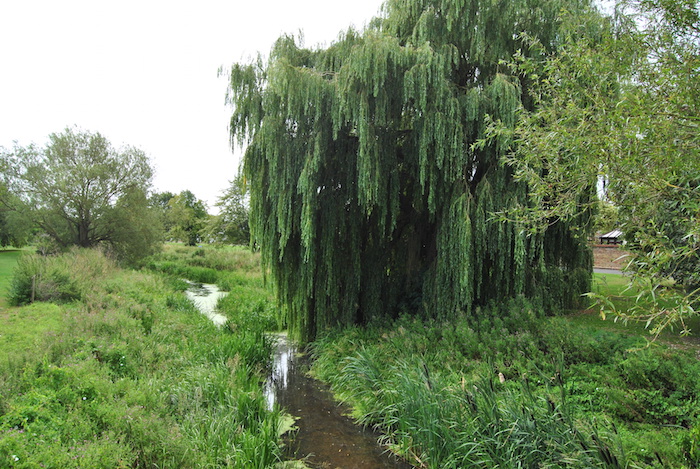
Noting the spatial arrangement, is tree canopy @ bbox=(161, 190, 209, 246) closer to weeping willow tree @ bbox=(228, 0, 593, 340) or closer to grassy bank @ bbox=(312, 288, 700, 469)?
weeping willow tree @ bbox=(228, 0, 593, 340)

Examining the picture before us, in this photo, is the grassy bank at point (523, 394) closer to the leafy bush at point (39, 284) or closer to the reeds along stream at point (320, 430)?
the reeds along stream at point (320, 430)

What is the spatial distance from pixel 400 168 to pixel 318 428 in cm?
472

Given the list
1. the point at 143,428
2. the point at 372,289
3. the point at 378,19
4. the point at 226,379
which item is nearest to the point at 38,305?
the point at 226,379

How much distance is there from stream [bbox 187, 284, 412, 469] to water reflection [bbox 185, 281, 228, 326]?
4440 millimetres

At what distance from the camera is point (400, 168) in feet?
25.2

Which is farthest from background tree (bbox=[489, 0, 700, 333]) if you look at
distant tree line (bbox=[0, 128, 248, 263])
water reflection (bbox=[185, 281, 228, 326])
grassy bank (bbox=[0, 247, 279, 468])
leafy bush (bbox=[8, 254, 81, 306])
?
distant tree line (bbox=[0, 128, 248, 263])

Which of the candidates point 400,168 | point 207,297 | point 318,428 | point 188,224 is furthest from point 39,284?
point 188,224

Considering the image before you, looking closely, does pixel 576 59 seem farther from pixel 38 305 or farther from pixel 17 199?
pixel 17 199

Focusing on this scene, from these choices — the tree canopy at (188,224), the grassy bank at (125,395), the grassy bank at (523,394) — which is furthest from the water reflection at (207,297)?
the tree canopy at (188,224)

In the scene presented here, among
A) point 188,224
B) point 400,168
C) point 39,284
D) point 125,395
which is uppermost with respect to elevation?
point 400,168

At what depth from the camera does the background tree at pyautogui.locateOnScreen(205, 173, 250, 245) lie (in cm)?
3297

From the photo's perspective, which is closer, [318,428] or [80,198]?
[318,428]

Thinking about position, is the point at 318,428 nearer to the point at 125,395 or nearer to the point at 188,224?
the point at 125,395

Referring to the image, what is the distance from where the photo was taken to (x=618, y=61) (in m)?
3.27
